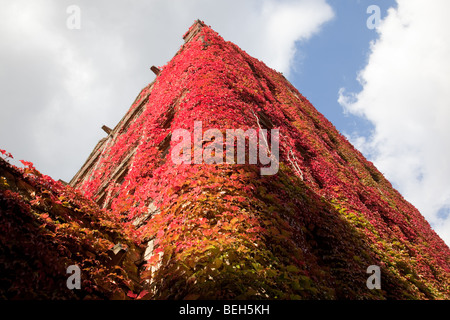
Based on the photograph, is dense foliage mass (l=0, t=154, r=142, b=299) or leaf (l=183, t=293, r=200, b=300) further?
leaf (l=183, t=293, r=200, b=300)

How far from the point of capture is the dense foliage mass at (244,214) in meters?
4.68

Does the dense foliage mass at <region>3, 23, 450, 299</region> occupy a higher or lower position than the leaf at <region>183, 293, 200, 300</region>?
higher

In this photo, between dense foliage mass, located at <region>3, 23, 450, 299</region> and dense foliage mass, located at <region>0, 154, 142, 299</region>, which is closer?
dense foliage mass, located at <region>0, 154, 142, 299</region>

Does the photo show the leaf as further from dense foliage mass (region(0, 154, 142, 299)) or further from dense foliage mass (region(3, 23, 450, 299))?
dense foliage mass (region(0, 154, 142, 299))

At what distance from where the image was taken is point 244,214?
18.1 ft

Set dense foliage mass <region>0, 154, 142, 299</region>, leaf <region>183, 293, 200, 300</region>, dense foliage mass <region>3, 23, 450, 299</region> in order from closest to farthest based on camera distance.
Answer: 1. dense foliage mass <region>0, 154, 142, 299</region>
2. leaf <region>183, 293, 200, 300</region>
3. dense foliage mass <region>3, 23, 450, 299</region>

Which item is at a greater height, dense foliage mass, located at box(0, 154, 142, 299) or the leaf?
dense foliage mass, located at box(0, 154, 142, 299)

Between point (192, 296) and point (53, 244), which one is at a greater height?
point (53, 244)

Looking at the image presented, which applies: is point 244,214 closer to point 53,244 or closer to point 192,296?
point 192,296

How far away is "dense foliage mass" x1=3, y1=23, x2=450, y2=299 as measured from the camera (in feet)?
15.4

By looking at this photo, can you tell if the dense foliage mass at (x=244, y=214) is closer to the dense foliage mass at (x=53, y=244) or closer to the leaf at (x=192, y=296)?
the leaf at (x=192, y=296)

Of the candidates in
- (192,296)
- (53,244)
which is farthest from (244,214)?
(53,244)

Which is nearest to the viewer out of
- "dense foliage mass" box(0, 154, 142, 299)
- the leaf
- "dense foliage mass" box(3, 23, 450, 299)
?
"dense foliage mass" box(0, 154, 142, 299)

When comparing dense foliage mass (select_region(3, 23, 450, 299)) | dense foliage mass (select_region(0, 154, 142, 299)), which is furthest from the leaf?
dense foliage mass (select_region(0, 154, 142, 299))
